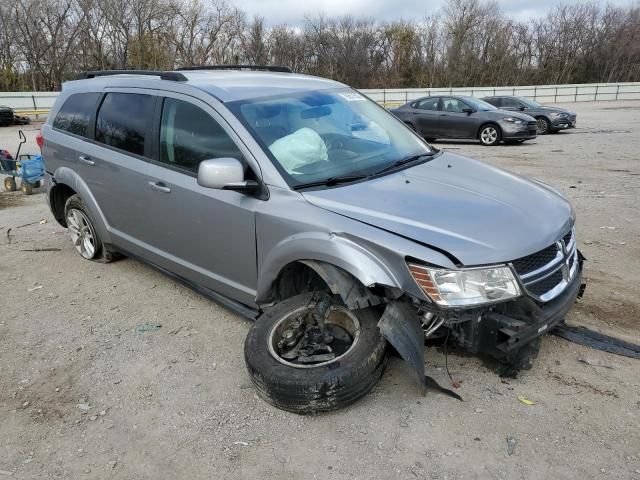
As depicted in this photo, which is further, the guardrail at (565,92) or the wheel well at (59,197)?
the guardrail at (565,92)

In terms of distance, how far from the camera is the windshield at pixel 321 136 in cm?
332

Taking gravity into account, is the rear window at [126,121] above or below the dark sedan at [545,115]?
above

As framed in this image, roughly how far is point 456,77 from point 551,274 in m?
51.7

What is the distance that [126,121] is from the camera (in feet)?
14.0

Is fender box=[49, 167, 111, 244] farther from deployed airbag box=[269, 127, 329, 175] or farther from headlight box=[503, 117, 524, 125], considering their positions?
headlight box=[503, 117, 524, 125]

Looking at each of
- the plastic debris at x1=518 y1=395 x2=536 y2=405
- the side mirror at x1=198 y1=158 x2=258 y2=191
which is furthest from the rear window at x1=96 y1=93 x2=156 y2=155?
the plastic debris at x1=518 y1=395 x2=536 y2=405

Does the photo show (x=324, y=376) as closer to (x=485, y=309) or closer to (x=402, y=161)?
(x=485, y=309)

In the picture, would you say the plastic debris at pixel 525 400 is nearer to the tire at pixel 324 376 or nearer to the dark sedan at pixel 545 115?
the tire at pixel 324 376

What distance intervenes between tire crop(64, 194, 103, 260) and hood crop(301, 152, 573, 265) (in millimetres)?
2963

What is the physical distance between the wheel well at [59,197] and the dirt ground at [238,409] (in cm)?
127

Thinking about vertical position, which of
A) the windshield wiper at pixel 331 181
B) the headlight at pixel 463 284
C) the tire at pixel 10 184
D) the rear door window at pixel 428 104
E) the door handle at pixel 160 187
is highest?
the rear door window at pixel 428 104

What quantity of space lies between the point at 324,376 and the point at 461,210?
1.18 m

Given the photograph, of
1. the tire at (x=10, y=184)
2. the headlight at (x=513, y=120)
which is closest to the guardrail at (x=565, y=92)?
the headlight at (x=513, y=120)

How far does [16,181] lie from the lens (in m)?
9.94
